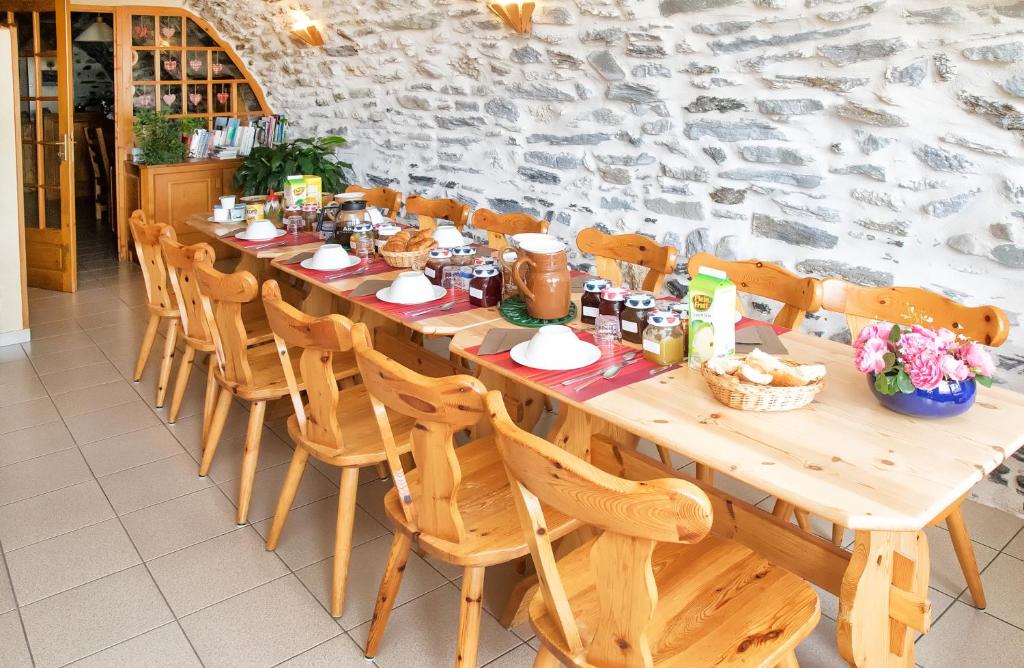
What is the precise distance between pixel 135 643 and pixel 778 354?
1714 mm

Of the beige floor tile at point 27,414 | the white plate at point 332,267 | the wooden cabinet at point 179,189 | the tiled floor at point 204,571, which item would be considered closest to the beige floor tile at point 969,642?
the tiled floor at point 204,571

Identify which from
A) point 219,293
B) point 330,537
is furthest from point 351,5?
point 330,537

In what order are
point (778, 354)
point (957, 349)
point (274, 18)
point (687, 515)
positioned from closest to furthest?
point (687, 515), point (957, 349), point (778, 354), point (274, 18)

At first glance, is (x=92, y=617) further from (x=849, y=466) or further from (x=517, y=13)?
(x=517, y=13)

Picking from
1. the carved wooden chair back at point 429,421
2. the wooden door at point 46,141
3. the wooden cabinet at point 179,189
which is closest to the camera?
the carved wooden chair back at point 429,421

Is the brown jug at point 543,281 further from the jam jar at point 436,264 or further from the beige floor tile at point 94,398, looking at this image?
the beige floor tile at point 94,398

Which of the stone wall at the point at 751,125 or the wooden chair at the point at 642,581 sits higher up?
the stone wall at the point at 751,125

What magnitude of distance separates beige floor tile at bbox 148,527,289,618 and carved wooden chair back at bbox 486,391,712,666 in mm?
1204

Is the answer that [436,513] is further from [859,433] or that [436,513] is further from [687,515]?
[859,433]

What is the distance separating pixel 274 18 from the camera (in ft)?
17.7

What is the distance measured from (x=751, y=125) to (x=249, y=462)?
2140 mm

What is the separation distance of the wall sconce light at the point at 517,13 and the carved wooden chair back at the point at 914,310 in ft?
7.07

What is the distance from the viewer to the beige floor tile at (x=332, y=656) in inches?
78.5

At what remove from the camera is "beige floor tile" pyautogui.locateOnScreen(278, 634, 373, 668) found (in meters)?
1.99
